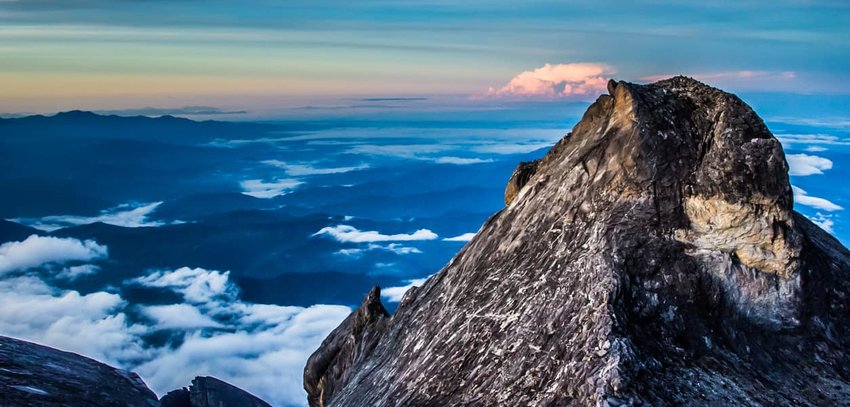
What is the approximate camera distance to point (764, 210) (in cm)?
1533

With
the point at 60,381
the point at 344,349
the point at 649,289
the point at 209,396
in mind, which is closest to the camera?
the point at 649,289

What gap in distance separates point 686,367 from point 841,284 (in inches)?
214

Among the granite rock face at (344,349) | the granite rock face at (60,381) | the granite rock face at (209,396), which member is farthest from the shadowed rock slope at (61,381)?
the granite rock face at (344,349)

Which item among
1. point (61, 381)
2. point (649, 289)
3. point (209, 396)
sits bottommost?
point (209, 396)

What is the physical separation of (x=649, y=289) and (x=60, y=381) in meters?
15.2

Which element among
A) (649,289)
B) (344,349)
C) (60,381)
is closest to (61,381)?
(60,381)

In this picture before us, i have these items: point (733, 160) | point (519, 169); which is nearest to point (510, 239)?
point (519, 169)

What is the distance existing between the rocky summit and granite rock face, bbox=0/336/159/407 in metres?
6.92

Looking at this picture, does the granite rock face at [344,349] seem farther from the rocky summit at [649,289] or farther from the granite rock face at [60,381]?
the granite rock face at [60,381]

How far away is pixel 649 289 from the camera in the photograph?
14672 mm

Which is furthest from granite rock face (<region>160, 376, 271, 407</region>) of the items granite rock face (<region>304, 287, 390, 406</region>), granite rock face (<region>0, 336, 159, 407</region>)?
granite rock face (<region>304, 287, 390, 406</region>)

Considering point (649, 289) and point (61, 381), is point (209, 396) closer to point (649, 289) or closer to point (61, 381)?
point (61, 381)

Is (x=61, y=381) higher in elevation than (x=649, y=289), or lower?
lower

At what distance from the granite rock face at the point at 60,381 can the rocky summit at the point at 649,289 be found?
6921 mm
